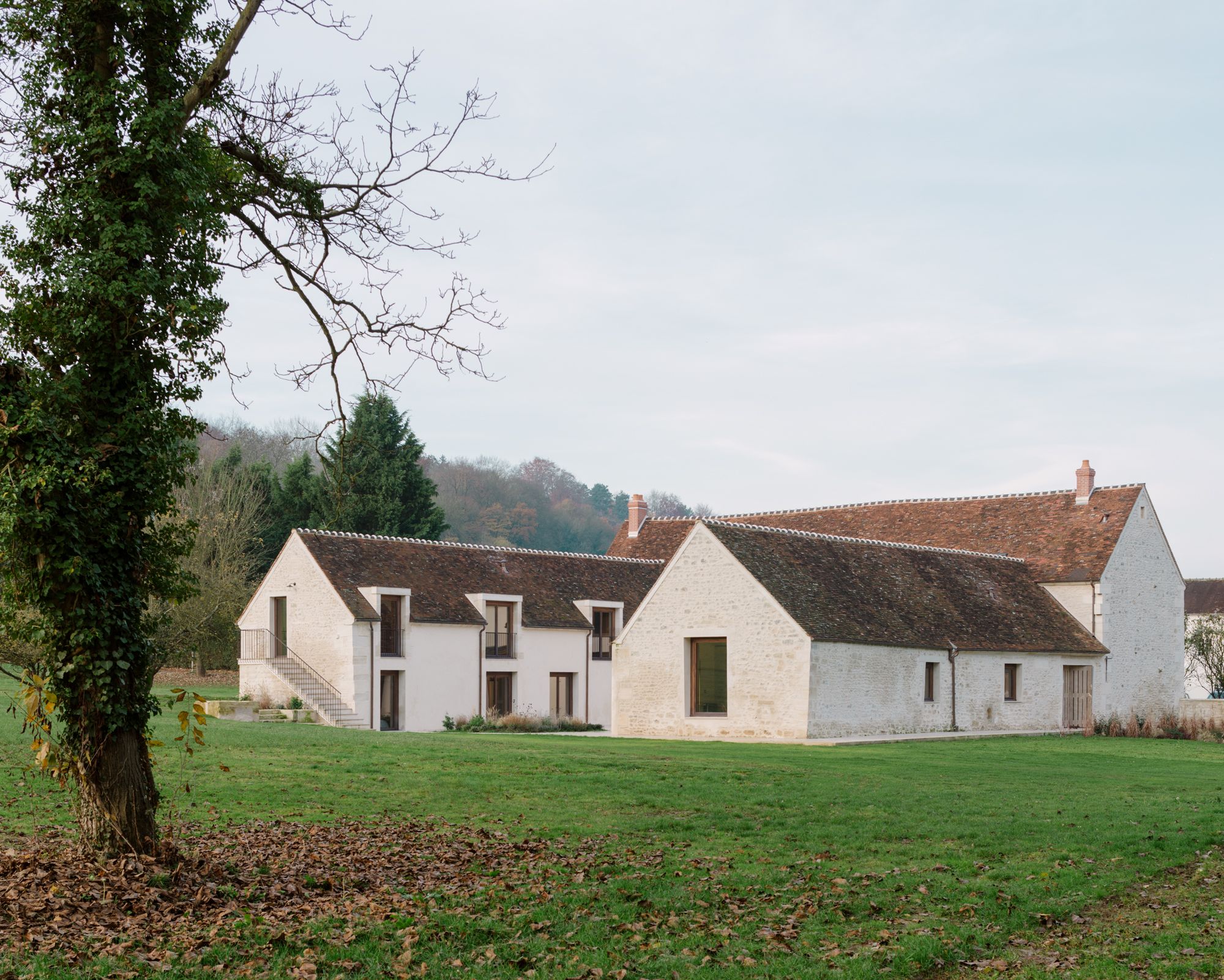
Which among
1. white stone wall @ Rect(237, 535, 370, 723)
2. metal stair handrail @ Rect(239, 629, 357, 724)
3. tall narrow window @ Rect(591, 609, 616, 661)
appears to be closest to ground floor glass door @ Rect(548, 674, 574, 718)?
tall narrow window @ Rect(591, 609, 616, 661)

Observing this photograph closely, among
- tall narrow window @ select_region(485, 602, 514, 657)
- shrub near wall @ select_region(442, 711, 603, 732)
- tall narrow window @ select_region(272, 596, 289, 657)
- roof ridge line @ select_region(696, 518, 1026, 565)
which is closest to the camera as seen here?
roof ridge line @ select_region(696, 518, 1026, 565)

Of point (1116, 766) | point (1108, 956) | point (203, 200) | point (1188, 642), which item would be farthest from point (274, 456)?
point (1108, 956)

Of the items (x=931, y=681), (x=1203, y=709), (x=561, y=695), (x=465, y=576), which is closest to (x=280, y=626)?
(x=465, y=576)

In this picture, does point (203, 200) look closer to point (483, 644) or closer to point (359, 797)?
point (359, 797)

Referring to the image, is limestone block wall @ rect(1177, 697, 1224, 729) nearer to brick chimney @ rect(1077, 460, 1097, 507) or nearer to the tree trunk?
brick chimney @ rect(1077, 460, 1097, 507)

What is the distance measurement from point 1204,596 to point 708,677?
45.8 metres

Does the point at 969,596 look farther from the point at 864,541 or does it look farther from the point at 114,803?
the point at 114,803

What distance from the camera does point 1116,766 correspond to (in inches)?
746

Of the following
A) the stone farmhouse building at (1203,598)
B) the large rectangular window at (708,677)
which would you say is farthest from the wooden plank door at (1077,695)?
the stone farmhouse building at (1203,598)

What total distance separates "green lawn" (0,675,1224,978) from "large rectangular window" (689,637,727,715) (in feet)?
22.6

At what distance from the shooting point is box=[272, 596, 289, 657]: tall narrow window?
3253 centimetres

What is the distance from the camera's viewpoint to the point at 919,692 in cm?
2698

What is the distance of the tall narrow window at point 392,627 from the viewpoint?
103ft

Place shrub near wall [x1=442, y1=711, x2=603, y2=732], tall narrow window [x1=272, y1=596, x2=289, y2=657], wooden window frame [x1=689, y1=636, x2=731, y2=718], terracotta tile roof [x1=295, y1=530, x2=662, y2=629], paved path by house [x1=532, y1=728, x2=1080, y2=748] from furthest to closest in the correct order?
tall narrow window [x1=272, y1=596, x2=289, y2=657], terracotta tile roof [x1=295, y1=530, x2=662, y2=629], shrub near wall [x1=442, y1=711, x2=603, y2=732], wooden window frame [x1=689, y1=636, x2=731, y2=718], paved path by house [x1=532, y1=728, x2=1080, y2=748]
